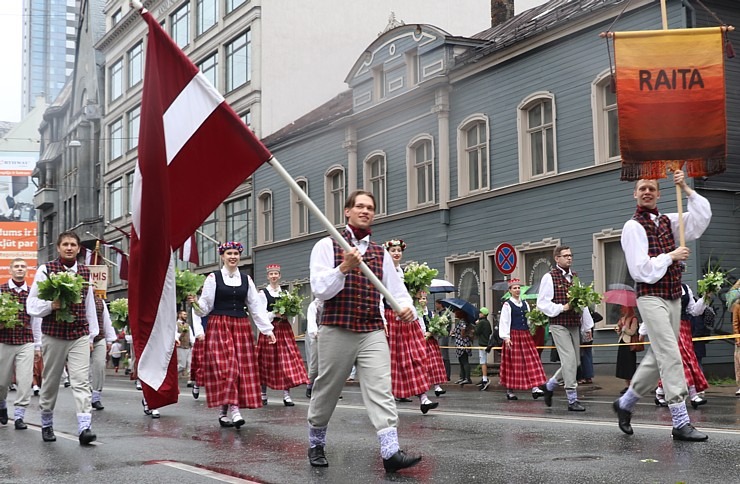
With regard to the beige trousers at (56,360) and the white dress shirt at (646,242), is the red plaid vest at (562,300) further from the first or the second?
the beige trousers at (56,360)

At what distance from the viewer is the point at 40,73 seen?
18900 centimetres

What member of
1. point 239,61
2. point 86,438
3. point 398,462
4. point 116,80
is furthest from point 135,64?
point 398,462

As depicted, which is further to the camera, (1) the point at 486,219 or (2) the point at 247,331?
(1) the point at 486,219

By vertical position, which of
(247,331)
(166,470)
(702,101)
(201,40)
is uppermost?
(201,40)

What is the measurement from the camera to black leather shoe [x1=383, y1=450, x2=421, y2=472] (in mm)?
7184

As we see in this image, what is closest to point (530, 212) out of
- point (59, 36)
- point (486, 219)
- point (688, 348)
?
point (486, 219)

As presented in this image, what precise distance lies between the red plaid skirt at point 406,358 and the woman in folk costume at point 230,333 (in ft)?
5.94

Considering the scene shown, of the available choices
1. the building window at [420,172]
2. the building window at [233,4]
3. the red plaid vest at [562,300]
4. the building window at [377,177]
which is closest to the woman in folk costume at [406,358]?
the red plaid vest at [562,300]

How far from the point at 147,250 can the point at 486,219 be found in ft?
67.7

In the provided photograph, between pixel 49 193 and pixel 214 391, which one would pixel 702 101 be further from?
pixel 49 193

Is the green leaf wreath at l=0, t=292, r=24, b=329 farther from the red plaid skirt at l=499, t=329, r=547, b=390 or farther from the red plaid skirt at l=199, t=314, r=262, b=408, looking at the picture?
the red plaid skirt at l=499, t=329, r=547, b=390

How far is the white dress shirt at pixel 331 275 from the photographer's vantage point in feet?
24.3

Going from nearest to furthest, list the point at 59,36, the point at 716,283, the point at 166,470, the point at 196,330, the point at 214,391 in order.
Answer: the point at 166,470, the point at 214,391, the point at 196,330, the point at 716,283, the point at 59,36

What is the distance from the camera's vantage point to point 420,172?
3048 centimetres
